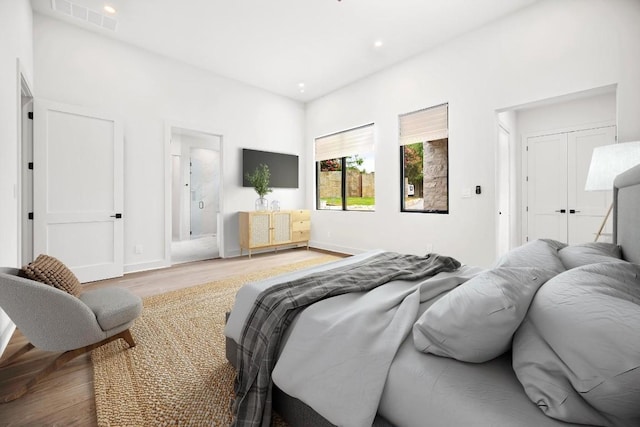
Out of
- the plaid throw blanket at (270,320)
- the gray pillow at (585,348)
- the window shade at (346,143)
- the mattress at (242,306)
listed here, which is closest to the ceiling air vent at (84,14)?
the window shade at (346,143)

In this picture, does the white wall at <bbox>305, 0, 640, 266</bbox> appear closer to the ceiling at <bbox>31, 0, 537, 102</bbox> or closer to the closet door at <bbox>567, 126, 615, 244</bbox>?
the ceiling at <bbox>31, 0, 537, 102</bbox>

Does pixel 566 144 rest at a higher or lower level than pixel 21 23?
lower

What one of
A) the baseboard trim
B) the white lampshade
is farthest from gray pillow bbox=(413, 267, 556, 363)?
the baseboard trim

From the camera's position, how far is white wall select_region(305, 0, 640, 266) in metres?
2.92

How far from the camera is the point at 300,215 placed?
604cm

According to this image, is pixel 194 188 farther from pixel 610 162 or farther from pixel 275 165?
pixel 610 162

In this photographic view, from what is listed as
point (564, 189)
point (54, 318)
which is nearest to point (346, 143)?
point (564, 189)

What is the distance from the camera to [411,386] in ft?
3.06

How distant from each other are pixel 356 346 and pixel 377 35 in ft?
13.7

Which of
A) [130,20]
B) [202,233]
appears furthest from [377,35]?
[202,233]

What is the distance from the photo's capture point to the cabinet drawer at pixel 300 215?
19.4 feet

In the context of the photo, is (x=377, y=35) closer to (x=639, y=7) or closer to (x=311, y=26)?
(x=311, y=26)

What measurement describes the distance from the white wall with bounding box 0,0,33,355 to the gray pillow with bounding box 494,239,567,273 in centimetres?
331

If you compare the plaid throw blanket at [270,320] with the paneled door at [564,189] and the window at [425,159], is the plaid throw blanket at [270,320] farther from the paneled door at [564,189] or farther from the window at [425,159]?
the paneled door at [564,189]
